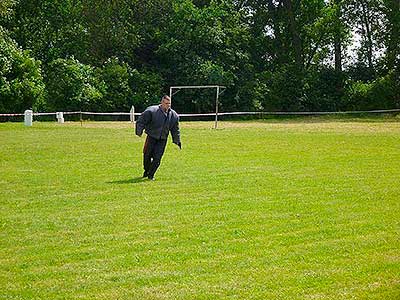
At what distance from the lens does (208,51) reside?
175ft

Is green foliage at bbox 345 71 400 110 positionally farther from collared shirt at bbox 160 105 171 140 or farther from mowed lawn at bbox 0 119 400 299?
collared shirt at bbox 160 105 171 140

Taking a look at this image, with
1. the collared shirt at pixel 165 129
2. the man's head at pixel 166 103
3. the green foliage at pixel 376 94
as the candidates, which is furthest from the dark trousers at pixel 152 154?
the green foliage at pixel 376 94

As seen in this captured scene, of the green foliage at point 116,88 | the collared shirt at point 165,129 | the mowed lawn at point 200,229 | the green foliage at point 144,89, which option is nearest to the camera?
the mowed lawn at point 200,229

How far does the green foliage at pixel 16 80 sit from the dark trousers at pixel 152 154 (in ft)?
Result: 95.7

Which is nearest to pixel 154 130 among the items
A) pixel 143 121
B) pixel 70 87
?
pixel 143 121

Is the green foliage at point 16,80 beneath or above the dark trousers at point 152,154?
above

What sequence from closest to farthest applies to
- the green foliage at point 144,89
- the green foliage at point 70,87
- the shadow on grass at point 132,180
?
the shadow on grass at point 132,180
the green foliage at point 70,87
the green foliage at point 144,89

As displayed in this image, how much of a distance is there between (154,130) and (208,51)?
3966 cm

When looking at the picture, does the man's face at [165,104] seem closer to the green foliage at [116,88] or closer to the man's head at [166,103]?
the man's head at [166,103]

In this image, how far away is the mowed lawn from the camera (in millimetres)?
6570

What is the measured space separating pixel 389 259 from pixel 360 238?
102 centimetres

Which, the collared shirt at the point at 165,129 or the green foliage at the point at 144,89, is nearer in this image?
the collared shirt at the point at 165,129

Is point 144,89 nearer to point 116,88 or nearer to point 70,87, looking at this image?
point 116,88

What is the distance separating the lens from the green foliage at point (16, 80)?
4166 centimetres
